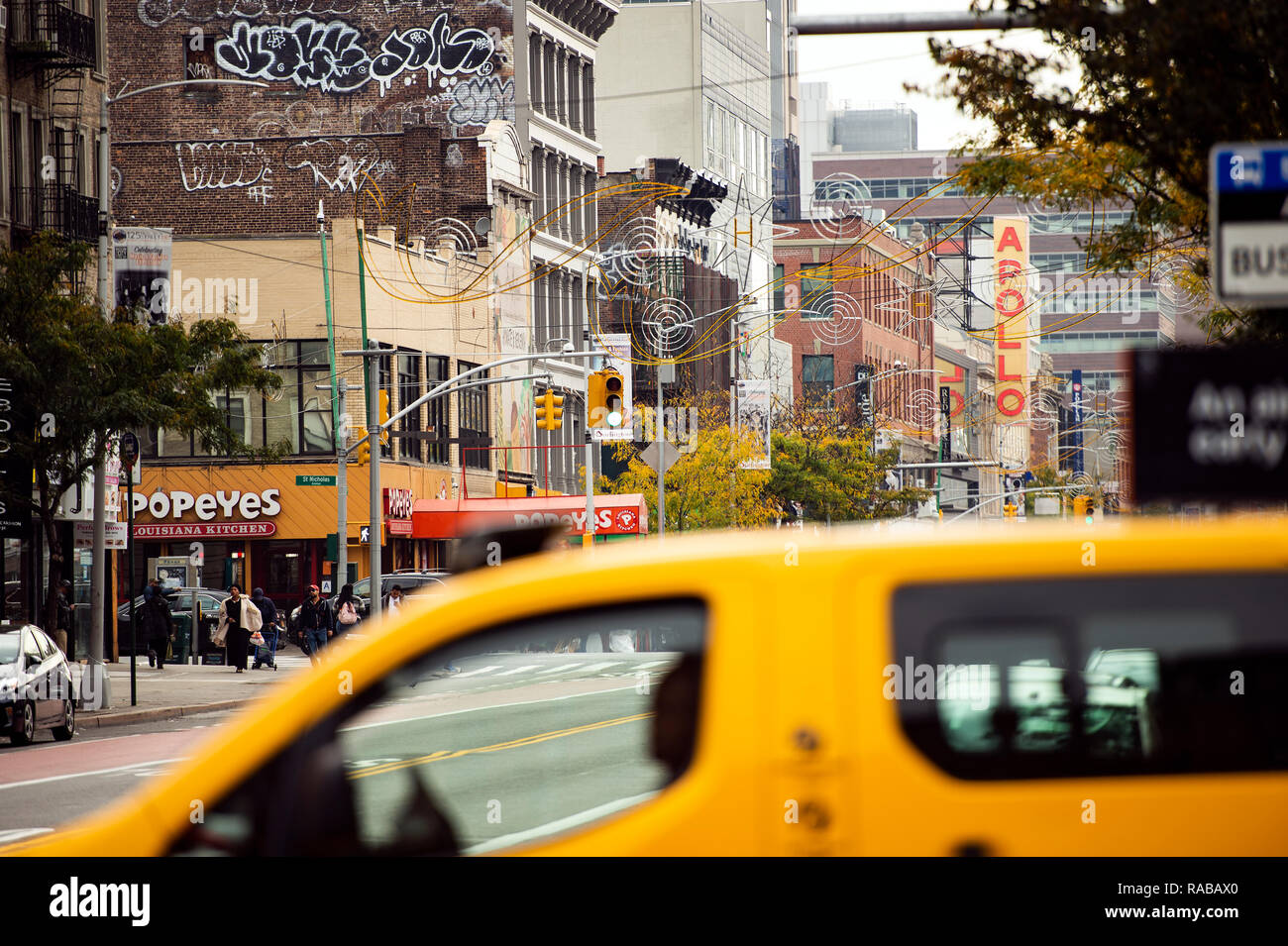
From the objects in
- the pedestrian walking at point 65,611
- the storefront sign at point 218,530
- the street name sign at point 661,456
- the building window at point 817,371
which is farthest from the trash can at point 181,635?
the building window at point 817,371

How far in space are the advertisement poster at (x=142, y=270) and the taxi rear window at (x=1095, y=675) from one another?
1064 inches

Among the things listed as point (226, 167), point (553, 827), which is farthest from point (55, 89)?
point (553, 827)

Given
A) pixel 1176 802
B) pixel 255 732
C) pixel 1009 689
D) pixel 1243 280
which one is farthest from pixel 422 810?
pixel 1243 280

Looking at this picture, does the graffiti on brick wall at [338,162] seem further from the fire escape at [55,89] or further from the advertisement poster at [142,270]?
the advertisement poster at [142,270]

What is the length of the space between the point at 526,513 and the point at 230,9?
2658 centimetres

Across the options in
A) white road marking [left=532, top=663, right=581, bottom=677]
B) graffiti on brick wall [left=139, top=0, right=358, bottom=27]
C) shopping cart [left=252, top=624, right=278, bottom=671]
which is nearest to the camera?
white road marking [left=532, top=663, right=581, bottom=677]

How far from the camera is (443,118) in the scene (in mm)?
68812

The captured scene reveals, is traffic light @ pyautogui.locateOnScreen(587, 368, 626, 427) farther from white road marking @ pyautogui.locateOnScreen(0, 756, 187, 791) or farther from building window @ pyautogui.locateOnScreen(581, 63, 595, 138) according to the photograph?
building window @ pyautogui.locateOnScreen(581, 63, 595, 138)

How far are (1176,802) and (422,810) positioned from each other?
153cm

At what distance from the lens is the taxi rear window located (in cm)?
359

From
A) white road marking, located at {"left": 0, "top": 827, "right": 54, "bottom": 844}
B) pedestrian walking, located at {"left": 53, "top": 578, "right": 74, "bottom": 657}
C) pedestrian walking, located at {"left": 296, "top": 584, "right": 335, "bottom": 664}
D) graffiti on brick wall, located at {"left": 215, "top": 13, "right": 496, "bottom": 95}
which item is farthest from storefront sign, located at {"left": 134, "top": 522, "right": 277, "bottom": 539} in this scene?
white road marking, located at {"left": 0, "top": 827, "right": 54, "bottom": 844}

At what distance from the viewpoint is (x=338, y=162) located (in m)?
66.3

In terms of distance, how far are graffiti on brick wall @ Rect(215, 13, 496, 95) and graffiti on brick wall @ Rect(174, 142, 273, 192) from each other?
4.20 meters

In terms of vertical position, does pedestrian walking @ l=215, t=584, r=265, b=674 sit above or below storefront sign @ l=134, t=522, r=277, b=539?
below
